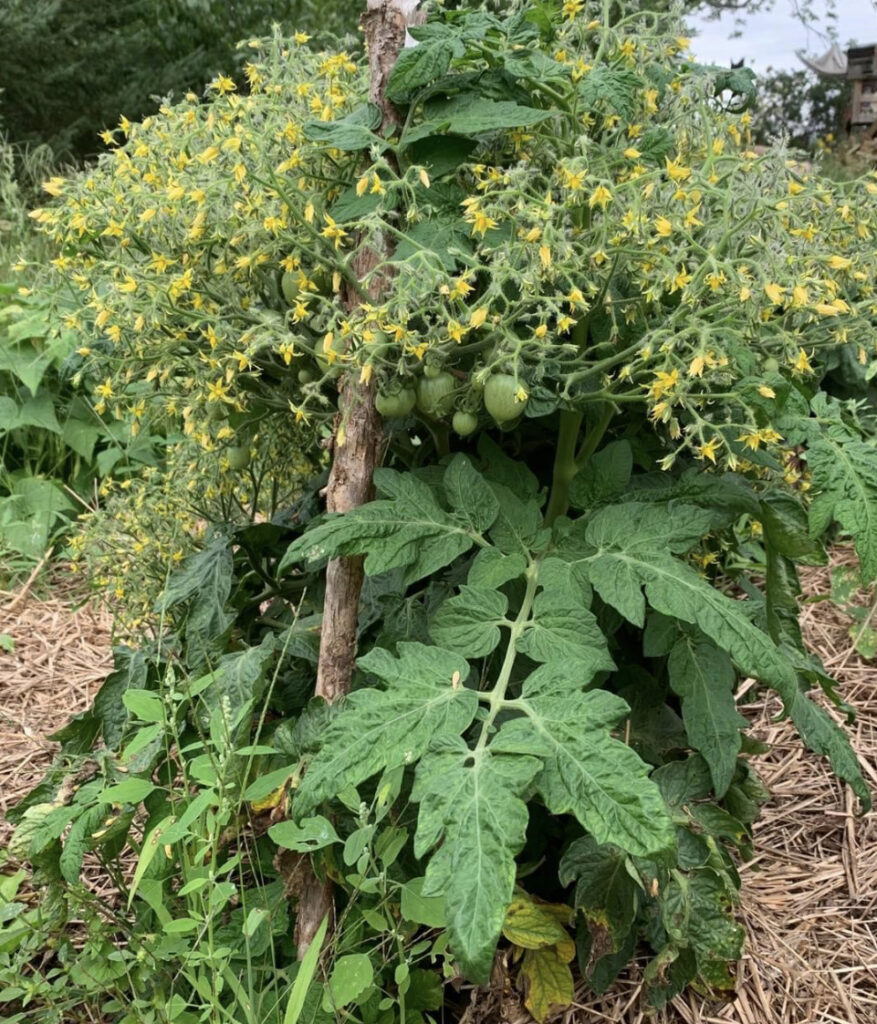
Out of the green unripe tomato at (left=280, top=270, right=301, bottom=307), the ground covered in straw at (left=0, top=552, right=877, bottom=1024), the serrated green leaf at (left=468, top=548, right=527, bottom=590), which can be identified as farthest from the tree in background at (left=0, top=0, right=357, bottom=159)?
the serrated green leaf at (left=468, top=548, right=527, bottom=590)

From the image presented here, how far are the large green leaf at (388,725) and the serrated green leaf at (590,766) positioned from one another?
8cm

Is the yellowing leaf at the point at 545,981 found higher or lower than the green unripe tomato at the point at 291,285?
lower

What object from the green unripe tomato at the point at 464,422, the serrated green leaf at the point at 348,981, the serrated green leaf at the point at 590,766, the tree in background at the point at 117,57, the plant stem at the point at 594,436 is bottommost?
the serrated green leaf at the point at 348,981

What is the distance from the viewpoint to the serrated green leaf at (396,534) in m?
1.32

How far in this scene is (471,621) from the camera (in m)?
1.29

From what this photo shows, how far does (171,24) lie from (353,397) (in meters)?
8.76

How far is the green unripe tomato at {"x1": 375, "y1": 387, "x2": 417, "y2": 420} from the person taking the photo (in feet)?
4.48

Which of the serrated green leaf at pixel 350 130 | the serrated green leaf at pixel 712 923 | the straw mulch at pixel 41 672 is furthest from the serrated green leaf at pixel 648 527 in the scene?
the straw mulch at pixel 41 672

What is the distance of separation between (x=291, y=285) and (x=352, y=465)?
29 centimetres

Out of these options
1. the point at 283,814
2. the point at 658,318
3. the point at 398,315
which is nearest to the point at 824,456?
the point at 658,318

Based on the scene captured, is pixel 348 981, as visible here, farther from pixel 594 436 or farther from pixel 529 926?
pixel 594 436

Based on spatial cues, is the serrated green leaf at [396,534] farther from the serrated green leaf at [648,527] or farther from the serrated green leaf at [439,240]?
the serrated green leaf at [439,240]

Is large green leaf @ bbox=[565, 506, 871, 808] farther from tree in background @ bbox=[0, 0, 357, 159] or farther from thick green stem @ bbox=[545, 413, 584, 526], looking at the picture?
tree in background @ bbox=[0, 0, 357, 159]

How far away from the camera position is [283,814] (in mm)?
1467
